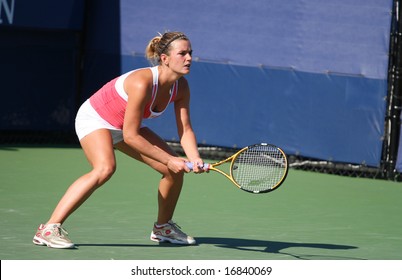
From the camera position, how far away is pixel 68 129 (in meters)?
13.1

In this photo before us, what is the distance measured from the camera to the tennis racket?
637cm

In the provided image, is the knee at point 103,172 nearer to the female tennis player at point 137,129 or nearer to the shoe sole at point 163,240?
the female tennis player at point 137,129

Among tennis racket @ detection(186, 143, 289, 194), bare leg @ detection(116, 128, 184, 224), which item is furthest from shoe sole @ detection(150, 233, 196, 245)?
tennis racket @ detection(186, 143, 289, 194)

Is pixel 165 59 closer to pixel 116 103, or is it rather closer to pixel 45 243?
pixel 116 103

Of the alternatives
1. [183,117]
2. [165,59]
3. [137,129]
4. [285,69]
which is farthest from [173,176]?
[285,69]

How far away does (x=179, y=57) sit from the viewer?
21.2 feet

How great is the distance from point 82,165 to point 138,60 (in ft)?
6.13

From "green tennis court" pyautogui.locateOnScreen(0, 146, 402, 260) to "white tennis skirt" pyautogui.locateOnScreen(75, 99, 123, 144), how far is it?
0.74 meters

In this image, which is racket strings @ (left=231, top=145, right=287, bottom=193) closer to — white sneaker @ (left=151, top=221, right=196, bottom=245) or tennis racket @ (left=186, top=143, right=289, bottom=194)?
tennis racket @ (left=186, top=143, right=289, bottom=194)

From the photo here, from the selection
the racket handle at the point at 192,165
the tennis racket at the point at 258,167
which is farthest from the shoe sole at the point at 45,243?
the tennis racket at the point at 258,167

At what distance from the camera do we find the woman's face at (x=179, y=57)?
647 centimetres

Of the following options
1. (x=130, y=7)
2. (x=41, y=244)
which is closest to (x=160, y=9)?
(x=130, y=7)

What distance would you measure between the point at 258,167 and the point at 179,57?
861 millimetres

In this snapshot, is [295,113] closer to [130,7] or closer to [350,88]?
[350,88]
